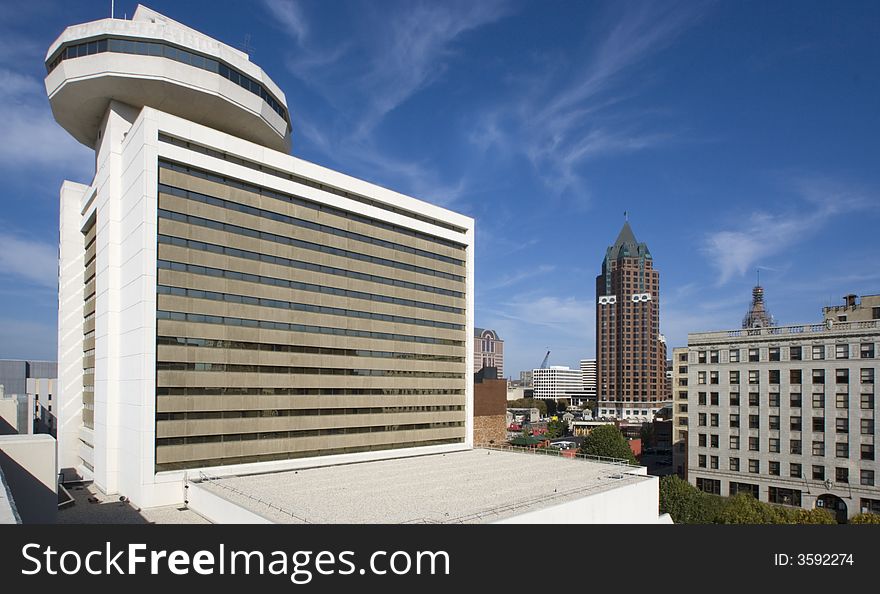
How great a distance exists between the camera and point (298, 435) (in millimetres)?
50281

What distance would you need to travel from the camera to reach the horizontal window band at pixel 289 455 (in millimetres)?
42397

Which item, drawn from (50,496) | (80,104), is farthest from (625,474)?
(80,104)

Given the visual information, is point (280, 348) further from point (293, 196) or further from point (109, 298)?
point (109, 298)

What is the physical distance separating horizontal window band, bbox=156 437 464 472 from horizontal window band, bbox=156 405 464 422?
3122 mm

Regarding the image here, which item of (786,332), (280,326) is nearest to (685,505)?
(786,332)

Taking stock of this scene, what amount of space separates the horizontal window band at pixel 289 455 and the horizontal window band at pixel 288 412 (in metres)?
3.12

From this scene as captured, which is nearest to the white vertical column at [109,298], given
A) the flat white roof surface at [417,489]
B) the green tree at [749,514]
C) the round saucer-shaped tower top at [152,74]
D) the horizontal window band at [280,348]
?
the round saucer-shaped tower top at [152,74]

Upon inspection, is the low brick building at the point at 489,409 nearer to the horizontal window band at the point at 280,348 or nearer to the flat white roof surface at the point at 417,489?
the horizontal window band at the point at 280,348

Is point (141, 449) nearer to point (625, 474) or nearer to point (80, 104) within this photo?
point (80, 104)

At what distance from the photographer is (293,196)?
51156 millimetres

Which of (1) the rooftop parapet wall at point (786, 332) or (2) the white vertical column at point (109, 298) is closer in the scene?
(2) the white vertical column at point (109, 298)

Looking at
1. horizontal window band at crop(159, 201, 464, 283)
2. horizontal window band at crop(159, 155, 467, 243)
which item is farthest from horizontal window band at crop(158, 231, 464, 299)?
horizontal window band at crop(159, 155, 467, 243)

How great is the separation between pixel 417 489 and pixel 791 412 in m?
56.1
